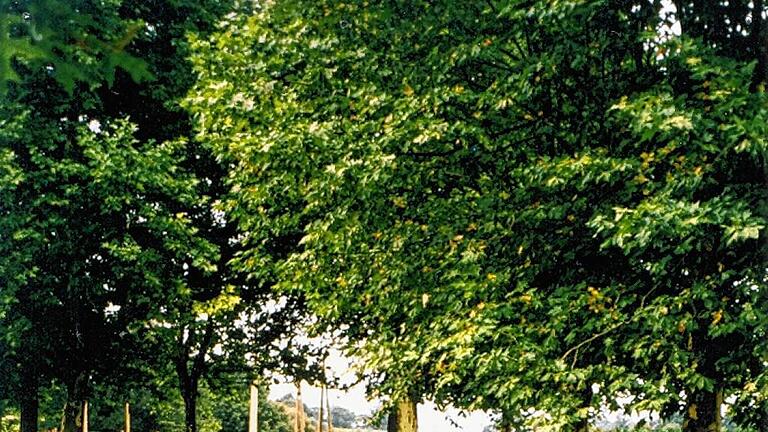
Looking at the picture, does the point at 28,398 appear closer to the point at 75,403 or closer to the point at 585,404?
the point at 75,403

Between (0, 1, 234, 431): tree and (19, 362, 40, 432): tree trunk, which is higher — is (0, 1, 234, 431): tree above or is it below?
above

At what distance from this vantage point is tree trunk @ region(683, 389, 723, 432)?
10.3m

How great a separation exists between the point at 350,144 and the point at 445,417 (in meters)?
12.3

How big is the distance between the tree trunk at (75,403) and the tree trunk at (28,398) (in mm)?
835

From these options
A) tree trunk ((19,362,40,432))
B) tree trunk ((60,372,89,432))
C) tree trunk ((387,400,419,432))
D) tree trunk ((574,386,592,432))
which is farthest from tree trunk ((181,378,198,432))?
tree trunk ((574,386,592,432))

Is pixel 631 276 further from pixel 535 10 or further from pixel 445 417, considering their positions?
pixel 445 417

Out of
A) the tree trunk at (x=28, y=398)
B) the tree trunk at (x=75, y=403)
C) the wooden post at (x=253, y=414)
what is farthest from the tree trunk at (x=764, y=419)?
the wooden post at (x=253, y=414)

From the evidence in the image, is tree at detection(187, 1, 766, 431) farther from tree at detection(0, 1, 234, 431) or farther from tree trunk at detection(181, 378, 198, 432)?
tree trunk at detection(181, 378, 198, 432)

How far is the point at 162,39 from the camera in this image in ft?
66.4

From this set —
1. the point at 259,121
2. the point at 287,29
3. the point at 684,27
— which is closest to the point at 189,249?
the point at 259,121

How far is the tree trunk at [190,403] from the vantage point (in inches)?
856

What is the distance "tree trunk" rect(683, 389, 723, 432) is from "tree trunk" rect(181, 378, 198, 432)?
15.7 metres

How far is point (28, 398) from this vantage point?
19.2m

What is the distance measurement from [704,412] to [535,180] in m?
4.40
